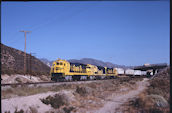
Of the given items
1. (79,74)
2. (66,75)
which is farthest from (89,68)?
(66,75)

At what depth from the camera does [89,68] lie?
43.0 metres

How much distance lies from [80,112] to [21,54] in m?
80.8

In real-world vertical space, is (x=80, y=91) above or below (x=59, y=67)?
below

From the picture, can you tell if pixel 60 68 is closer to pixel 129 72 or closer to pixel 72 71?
pixel 72 71

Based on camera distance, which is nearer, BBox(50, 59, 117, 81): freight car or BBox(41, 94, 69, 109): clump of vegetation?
BBox(41, 94, 69, 109): clump of vegetation

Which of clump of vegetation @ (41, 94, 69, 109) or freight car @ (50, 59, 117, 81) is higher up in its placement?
freight car @ (50, 59, 117, 81)

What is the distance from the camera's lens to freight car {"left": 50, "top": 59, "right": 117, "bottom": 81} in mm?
31562

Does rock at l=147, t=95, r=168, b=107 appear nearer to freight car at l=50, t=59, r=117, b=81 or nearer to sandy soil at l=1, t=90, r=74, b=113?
sandy soil at l=1, t=90, r=74, b=113

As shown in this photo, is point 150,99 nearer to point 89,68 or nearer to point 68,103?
point 68,103

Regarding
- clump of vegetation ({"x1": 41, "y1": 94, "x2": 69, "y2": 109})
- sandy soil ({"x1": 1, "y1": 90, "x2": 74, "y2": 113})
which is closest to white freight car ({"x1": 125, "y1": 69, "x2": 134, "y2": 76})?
clump of vegetation ({"x1": 41, "y1": 94, "x2": 69, "y2": 109})

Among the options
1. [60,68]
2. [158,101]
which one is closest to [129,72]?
[60,68]

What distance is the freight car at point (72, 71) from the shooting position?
31.6 m

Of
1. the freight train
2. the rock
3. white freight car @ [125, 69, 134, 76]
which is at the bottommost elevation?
white freight car @ [125, 69, 134, 76]

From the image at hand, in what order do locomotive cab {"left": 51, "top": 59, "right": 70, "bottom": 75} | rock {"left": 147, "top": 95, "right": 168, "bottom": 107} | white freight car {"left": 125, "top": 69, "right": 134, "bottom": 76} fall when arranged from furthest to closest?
white freight car {"left": 125, "top": 69, "right": 134, "bottom": 76} < locomotive cab {"left": 51, "top": 59, "right": 70, "bottom": 75} < rock {"left": 147, "top": 95, "right": 168, "bottom": 107}
